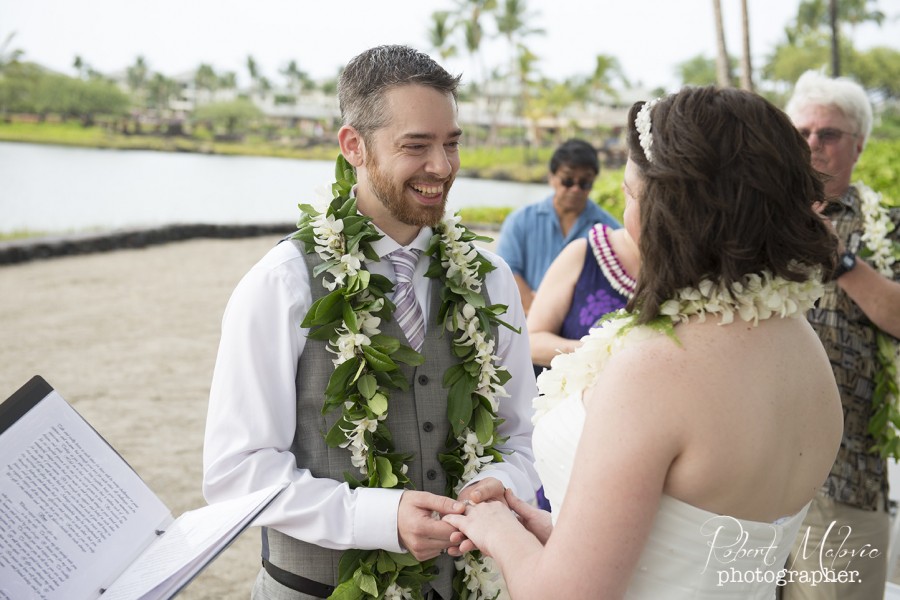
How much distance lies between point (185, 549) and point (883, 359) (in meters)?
2.48

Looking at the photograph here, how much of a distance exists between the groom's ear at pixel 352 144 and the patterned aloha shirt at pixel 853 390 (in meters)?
1.74

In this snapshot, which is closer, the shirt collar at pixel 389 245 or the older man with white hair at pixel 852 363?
the shirt collar at pixel 389 245

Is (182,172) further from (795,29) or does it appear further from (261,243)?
(795,29)

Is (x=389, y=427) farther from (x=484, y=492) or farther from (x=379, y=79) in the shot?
(x=379, y=79)

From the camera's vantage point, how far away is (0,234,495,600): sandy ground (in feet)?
18.8

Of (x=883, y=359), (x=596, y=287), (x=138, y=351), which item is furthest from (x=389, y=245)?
(x=138, y=351)

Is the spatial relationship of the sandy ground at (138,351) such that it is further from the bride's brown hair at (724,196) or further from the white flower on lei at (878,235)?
the bride's brown hair at (724,196)

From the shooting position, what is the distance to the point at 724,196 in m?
1.44

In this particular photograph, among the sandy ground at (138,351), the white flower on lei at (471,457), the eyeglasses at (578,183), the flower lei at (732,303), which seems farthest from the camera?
the sandy ground at (138,351)

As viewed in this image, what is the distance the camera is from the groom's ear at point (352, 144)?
2.21 metres

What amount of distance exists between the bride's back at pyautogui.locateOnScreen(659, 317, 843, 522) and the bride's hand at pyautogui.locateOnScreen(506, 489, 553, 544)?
1.64 ft

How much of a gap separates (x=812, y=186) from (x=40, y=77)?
5460 cm

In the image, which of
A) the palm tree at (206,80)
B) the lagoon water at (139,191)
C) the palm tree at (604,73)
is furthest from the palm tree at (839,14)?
the palm tree at (206,80)

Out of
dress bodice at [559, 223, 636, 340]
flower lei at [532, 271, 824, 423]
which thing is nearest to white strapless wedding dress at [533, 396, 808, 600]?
flower lei at [532, 271, 824, 423]
